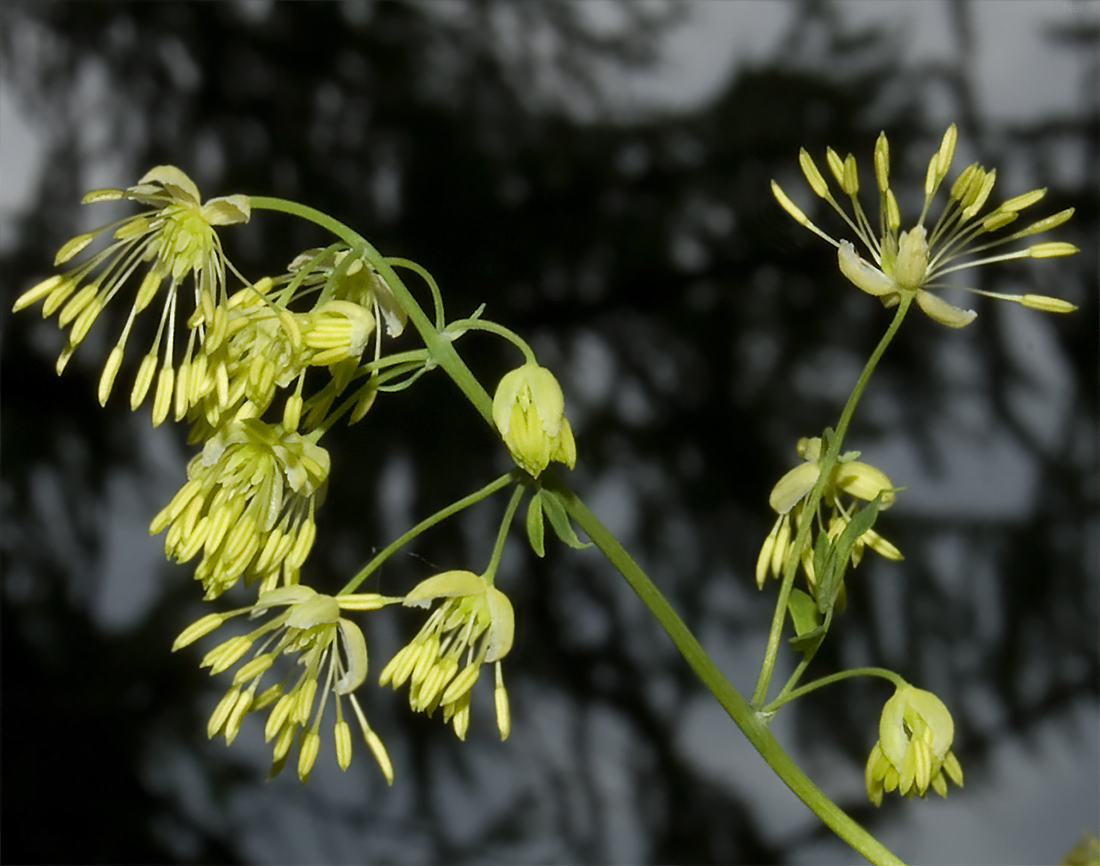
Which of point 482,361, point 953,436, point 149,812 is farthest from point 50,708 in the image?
point 953,436

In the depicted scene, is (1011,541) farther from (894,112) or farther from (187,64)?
(187,64)

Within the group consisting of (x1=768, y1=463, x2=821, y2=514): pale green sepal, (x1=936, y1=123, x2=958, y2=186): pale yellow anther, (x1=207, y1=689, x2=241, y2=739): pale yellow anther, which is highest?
(x1=936, y1=123, x2=958, y2=186): pale yellow anther

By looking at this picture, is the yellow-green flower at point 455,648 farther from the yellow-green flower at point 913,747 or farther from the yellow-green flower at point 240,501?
the yellow-green flower at point 913,747

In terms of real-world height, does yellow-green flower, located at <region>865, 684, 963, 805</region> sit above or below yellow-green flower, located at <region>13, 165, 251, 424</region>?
below

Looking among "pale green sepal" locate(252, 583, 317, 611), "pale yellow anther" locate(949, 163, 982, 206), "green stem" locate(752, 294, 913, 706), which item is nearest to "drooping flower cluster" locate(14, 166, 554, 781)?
"pale green sepal" locate(252, 583, 317, 611)

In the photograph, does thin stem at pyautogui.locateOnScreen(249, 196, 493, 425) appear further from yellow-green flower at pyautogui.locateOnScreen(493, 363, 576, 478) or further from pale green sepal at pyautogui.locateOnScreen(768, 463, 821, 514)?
pale green sepal at pyautogui.locateOnScreen(768, 463, 821, 514)

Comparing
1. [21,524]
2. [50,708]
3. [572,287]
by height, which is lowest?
[50,708]
